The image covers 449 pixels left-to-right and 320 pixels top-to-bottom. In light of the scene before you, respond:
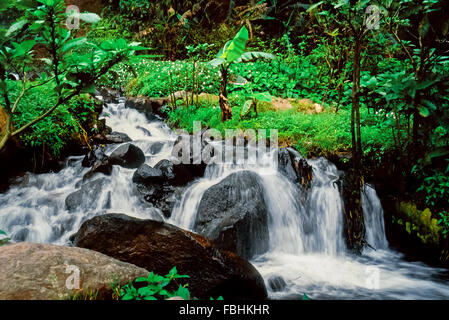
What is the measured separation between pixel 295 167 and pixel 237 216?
1.56 metres

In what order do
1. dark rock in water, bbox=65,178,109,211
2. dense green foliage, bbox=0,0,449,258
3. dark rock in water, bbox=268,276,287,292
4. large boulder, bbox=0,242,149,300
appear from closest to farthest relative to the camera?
large boulder, bbox=0,242,149,300 → dense green foliage, bbox=0,0,449,258 → dark rock in water, bbox=268,276,287,292 → dark rock in water, bbox=65,178,109,211

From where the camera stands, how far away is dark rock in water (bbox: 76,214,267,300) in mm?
2871

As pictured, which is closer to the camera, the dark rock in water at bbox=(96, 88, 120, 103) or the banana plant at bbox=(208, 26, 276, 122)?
the banana plant at bbox=(208, 26, 276, 122)

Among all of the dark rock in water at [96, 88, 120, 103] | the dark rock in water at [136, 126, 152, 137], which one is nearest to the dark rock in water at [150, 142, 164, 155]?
the dark rock in water at [136, 126, 152, 137]

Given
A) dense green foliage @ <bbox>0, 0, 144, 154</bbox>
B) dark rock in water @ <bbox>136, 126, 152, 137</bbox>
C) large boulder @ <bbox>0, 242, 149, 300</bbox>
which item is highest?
dark rock in water @ <bbox>136, 126, 152, 137</bbox>

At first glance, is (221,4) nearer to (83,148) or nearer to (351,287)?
(83,148)

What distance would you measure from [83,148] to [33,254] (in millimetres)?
4737

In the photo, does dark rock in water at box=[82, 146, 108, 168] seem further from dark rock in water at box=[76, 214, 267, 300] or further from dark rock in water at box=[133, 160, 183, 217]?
dark rock in water at box=[76, 214, 267, 300]

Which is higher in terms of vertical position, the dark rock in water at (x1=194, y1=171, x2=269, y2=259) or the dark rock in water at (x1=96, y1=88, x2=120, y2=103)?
the dark rock in water at (x1=96, y1=88, x2=120, y2=103)

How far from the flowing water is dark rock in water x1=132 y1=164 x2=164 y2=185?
236 millimetres

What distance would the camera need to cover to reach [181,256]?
292 cm

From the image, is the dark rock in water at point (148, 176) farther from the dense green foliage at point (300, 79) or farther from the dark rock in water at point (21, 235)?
the dark rock in water at point (21, 235)

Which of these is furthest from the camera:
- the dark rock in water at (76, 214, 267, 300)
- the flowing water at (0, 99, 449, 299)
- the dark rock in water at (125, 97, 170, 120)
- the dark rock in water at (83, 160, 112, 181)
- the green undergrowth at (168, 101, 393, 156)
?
the dark rock in water at (125, 97, 170, 120)

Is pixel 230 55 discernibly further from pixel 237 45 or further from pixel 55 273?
pixel 55 273
